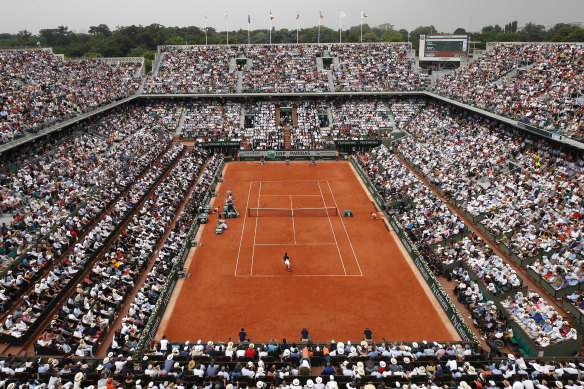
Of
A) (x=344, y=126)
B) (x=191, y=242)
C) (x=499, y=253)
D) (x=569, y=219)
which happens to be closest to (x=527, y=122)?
(x=569, y=219)

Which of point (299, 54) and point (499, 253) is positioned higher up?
point (299, 54)

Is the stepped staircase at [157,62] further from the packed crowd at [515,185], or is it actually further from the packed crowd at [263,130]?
the packed crowd at [515,185]

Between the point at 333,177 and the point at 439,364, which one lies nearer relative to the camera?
the point at 439,364

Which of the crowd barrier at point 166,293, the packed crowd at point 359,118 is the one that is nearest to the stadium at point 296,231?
the crowd barrier at point 166,293

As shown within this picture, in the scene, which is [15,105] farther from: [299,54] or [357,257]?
[299,54]

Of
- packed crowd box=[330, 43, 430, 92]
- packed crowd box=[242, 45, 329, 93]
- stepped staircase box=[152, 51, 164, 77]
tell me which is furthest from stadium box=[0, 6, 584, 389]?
stepped staircase box=[152, 51, 164, 77]
